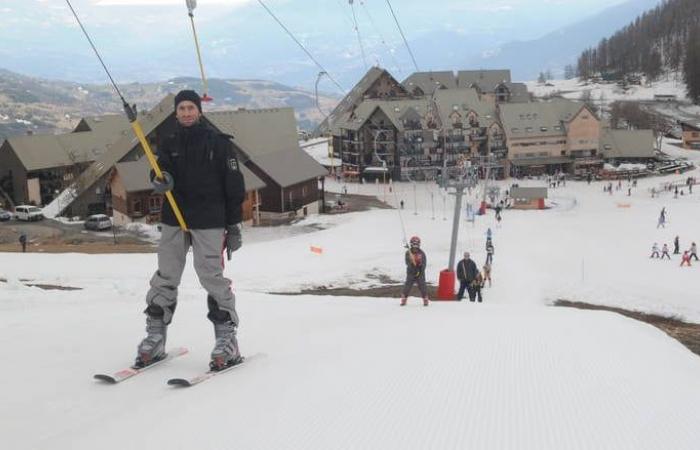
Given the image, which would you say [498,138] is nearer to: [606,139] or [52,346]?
[606,139]

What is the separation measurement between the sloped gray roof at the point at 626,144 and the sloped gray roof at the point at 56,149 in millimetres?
55271

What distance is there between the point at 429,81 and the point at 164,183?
9897 cm

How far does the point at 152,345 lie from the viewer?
5.71 m

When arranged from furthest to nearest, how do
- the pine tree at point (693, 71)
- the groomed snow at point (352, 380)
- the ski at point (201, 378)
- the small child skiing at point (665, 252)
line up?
the pine tree at point (693, 71), the small child skiing at point (665, 252), the ski at point (201, 378), the groomed snow at point (352, 380)

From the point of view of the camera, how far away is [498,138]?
7606 centimetres

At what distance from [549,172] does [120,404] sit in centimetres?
7646

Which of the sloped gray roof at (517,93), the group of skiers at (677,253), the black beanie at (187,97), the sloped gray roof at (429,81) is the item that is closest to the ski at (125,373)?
the black beanie at (187,97)

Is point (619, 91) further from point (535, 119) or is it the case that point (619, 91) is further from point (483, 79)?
point (535, 119)

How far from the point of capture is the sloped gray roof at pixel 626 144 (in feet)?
259

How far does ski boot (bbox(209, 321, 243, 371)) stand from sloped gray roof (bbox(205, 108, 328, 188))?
3979 cm

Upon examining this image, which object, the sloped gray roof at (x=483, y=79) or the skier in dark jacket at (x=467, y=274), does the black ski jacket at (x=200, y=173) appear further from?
the sloped gray roof at (x=483, y=79)


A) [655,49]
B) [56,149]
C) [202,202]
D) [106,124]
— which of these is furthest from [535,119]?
[655,49]

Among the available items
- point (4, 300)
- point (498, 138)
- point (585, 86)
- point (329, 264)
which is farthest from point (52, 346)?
point (585, 86)

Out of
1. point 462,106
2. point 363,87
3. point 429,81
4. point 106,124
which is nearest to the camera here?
point 106,124
